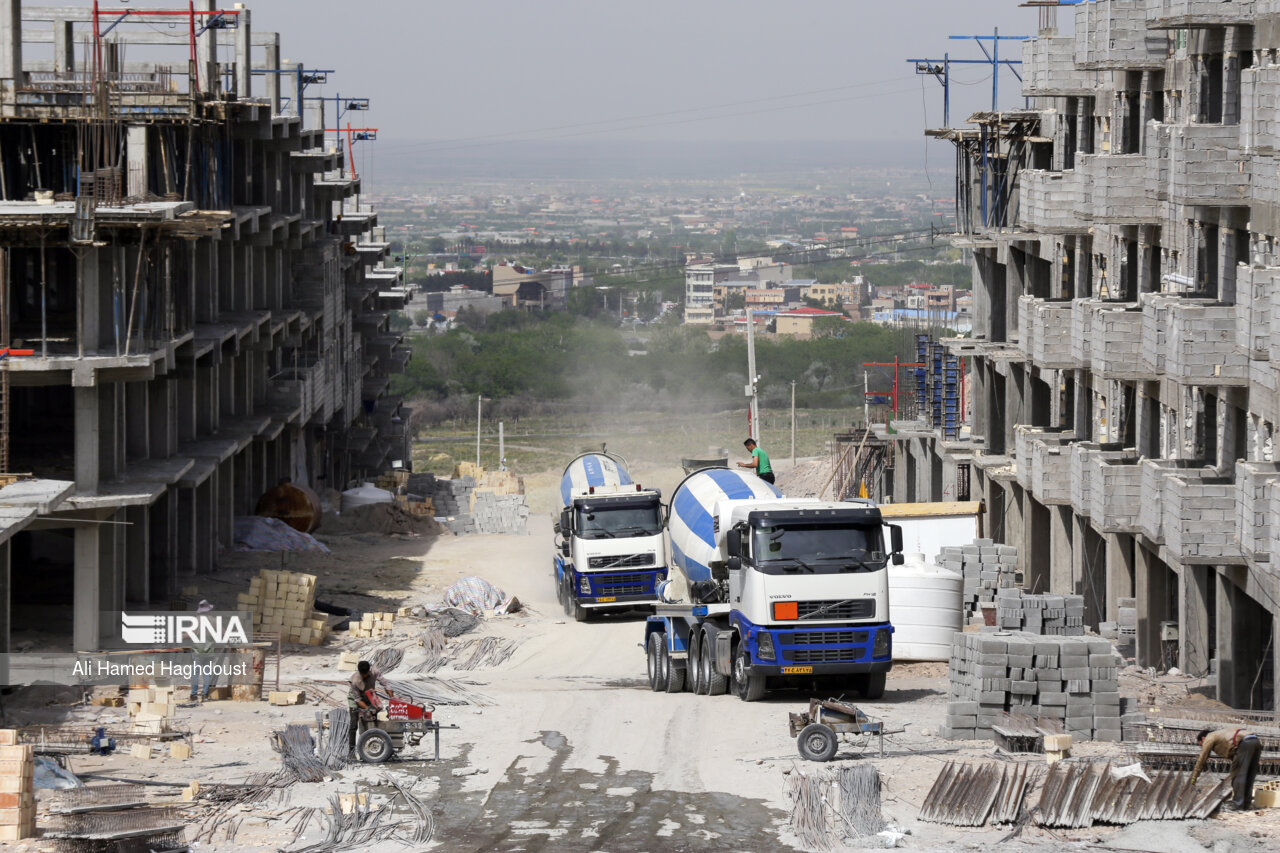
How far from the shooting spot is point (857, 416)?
138 metres

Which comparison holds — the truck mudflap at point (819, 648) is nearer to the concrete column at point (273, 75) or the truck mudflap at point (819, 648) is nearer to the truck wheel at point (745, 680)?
the truck wheel at point (745, 680)

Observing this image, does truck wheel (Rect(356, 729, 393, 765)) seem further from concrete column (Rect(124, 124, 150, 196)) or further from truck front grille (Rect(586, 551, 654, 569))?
concrete column (Rect(124, 124, 150, 196))

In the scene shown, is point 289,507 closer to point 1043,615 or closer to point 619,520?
point 619,520

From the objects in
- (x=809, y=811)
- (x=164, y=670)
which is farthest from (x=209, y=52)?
(x=809, y=811)

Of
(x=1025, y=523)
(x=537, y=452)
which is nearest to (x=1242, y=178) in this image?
(x=1025, y=523)

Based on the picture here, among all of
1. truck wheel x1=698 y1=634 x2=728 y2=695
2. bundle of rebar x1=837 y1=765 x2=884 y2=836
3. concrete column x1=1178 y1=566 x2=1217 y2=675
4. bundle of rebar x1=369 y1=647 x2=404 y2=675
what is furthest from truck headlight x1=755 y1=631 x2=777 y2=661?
concrete column x1=1178 y1=566 x2=1217 y2=675

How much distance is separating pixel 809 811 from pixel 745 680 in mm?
7865

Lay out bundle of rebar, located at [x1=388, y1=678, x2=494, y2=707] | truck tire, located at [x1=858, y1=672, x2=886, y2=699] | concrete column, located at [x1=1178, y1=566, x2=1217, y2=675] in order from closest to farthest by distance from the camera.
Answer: truck tire, located at [x1=858, y1=672, x2=886, y2=699]
bundle of rebar, located at [x1=388, y1=678, x2=494, y2=707]
concrete column, located at [x1=1178, y1=566, x2=1217, y2=675]

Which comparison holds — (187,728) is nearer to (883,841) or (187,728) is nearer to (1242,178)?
(883,841)

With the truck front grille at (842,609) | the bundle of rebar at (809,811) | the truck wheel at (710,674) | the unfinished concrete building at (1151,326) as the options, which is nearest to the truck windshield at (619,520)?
the unfinished concrete building at (1151,326)

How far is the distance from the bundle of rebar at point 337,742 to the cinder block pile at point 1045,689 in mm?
8636

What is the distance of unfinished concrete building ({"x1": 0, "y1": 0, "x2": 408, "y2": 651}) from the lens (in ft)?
115

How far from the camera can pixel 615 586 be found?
42.7 m

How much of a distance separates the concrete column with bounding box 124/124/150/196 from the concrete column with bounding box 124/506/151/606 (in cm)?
745
